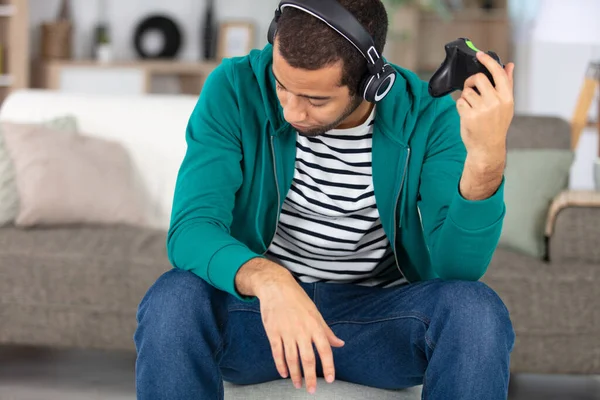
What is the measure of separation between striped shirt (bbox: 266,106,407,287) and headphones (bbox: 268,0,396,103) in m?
0.19

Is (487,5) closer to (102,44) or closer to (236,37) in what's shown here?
(236,37)

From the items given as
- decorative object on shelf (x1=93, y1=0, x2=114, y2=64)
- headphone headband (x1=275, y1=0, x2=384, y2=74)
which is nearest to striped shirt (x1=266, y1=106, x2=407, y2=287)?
headphone headband (x1=275, y1=0, x2=384, y2=74)

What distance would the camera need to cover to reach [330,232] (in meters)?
1.54

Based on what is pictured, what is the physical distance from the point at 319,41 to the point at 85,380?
1.66m

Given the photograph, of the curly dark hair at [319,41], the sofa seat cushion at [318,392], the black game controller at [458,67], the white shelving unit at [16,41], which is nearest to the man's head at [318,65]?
the curly dark hair at [319,41]

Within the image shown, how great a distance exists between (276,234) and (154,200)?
55.5 inches

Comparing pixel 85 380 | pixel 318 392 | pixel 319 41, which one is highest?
pixel 319 41

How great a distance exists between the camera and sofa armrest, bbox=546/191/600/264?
8.41ft

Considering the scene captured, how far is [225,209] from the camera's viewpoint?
1.45 meters

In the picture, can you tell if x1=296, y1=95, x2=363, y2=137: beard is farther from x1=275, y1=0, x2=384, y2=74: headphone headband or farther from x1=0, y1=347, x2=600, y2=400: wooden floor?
x1=0, y1=347, x2=600, y2=400: wooden floor

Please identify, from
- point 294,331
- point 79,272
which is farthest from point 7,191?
point 294,331

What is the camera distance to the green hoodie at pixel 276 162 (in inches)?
57.7

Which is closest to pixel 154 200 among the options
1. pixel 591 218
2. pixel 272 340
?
pixel 591 218

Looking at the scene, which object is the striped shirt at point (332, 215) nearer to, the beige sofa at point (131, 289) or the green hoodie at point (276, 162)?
the green hoodie at point (276, 162)
